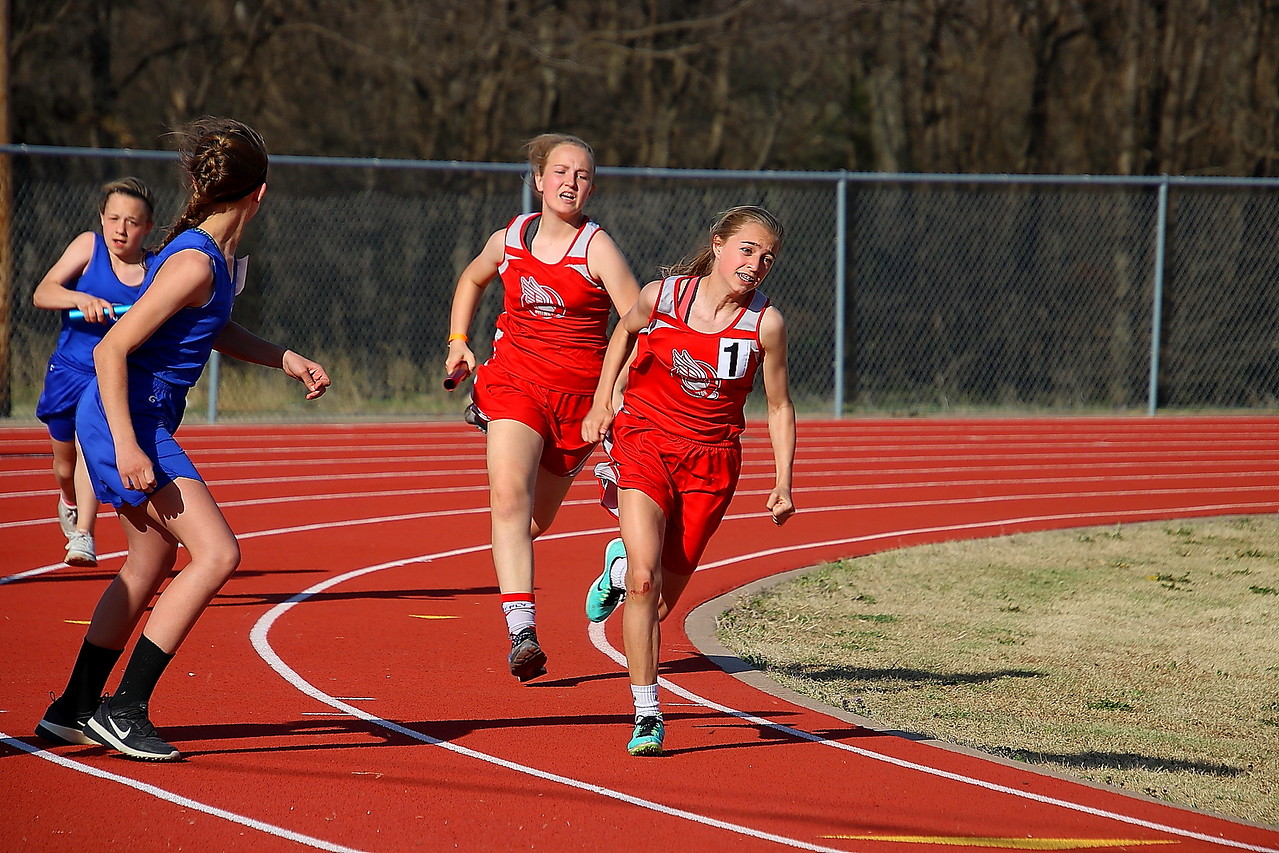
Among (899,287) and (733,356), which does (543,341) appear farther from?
(899,287)

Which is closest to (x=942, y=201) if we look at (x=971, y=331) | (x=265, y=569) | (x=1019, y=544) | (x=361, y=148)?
(x=971, y=331)

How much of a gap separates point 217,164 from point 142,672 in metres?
1.55

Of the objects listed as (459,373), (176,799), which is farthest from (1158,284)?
(176,799)

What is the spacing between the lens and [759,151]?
2661cm

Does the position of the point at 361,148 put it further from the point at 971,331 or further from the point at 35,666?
the point at 35,666

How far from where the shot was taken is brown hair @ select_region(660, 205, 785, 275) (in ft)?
16.9

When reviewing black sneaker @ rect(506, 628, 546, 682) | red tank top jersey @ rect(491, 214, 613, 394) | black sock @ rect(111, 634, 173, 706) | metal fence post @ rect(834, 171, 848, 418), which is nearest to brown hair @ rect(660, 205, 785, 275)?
red tank top jersey @ rect(491, 214, 613, 394)

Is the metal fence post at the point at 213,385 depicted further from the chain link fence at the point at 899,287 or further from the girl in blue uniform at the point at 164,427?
the girl in blue uniform at the point at 164,427

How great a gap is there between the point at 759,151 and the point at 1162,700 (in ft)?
70.9

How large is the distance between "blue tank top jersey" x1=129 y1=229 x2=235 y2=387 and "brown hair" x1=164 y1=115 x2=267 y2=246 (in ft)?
0.33

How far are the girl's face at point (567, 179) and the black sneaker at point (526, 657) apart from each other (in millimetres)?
1678

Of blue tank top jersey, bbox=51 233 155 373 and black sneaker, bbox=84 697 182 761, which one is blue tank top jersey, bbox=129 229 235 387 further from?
blue tank top jersey, bbox=51 233 155 373

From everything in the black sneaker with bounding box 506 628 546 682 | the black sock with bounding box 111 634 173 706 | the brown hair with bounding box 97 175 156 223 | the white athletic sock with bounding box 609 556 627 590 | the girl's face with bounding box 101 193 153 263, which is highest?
the brown hair with bounding box 97 175 156 223

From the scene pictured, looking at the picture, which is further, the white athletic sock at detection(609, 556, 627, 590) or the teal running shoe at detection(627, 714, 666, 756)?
the white athletic sock at detection(609, 556, 627, 590)
